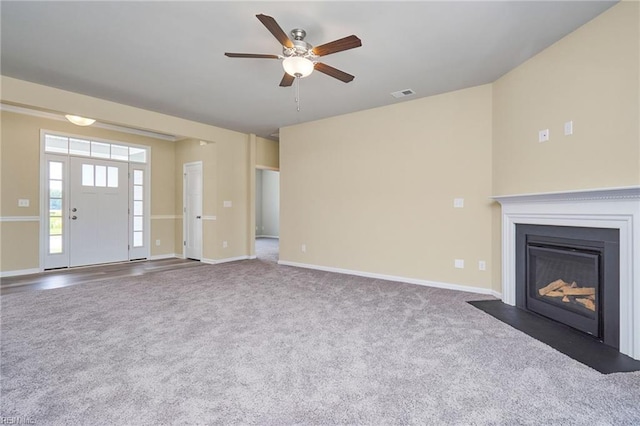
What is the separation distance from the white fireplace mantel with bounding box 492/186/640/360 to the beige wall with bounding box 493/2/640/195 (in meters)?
0.15

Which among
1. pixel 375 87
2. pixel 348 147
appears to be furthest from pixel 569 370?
pixel 348 147

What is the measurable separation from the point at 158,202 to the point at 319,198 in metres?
3.79

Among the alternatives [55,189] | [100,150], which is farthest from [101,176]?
[55,189]

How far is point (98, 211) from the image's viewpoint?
5.70 metres

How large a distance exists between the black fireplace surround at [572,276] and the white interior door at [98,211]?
685 centimetres

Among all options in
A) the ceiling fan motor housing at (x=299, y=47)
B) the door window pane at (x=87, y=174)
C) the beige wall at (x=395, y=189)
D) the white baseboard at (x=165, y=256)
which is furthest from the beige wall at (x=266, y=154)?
the ceiling fan motor housing at (x=299, y=47)

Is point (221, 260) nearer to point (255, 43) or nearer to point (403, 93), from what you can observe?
point (255, 43)

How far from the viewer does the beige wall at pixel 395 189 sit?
393 cm

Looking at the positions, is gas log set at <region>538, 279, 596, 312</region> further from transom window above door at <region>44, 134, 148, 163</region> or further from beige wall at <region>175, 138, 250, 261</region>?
transom window above door at <region>44, 134, 148, 163</region>

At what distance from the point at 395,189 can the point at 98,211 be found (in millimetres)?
5570

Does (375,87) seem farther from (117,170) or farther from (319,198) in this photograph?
(117,170)

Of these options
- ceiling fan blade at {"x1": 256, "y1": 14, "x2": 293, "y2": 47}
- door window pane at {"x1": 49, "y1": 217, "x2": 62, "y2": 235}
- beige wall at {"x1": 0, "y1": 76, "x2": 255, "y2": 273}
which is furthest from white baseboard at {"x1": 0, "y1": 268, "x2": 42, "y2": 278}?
ceiling fan blade at {"x1": 256, "y1": 14, "x2": 293, "y2": 47}

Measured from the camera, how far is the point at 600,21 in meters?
2.41

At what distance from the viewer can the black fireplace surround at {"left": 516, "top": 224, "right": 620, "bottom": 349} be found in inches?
92.1
